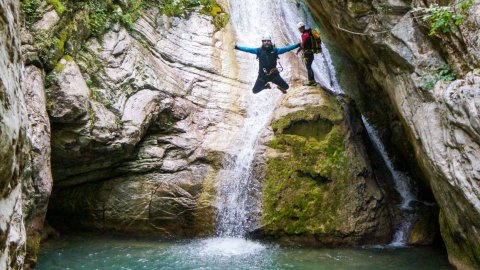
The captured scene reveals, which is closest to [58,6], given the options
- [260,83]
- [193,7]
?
[260,83]

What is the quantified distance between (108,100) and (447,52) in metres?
8.12

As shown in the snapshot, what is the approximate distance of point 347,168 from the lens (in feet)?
39.3

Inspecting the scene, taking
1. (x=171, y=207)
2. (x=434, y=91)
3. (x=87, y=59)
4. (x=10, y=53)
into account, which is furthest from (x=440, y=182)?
(x=87, y=59)

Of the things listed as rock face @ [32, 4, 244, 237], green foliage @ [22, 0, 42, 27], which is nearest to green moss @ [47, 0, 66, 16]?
green foliage @ [22, 0, 42, 27]

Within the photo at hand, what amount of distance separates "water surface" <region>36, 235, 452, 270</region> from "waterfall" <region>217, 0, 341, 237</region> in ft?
2.68

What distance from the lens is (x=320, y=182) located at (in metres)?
12.0

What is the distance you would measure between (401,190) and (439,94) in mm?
5978

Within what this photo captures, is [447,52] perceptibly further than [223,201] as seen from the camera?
No

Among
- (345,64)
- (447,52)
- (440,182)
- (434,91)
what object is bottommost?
(440,182)

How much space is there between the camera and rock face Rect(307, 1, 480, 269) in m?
7.23

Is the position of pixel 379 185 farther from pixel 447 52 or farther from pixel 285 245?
pixel 447 52

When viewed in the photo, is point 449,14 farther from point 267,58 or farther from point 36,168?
point 36,168

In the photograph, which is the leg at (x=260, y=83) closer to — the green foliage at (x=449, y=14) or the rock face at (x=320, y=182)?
the rock face at (x=320, y=182)

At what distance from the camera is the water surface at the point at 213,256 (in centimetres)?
970
